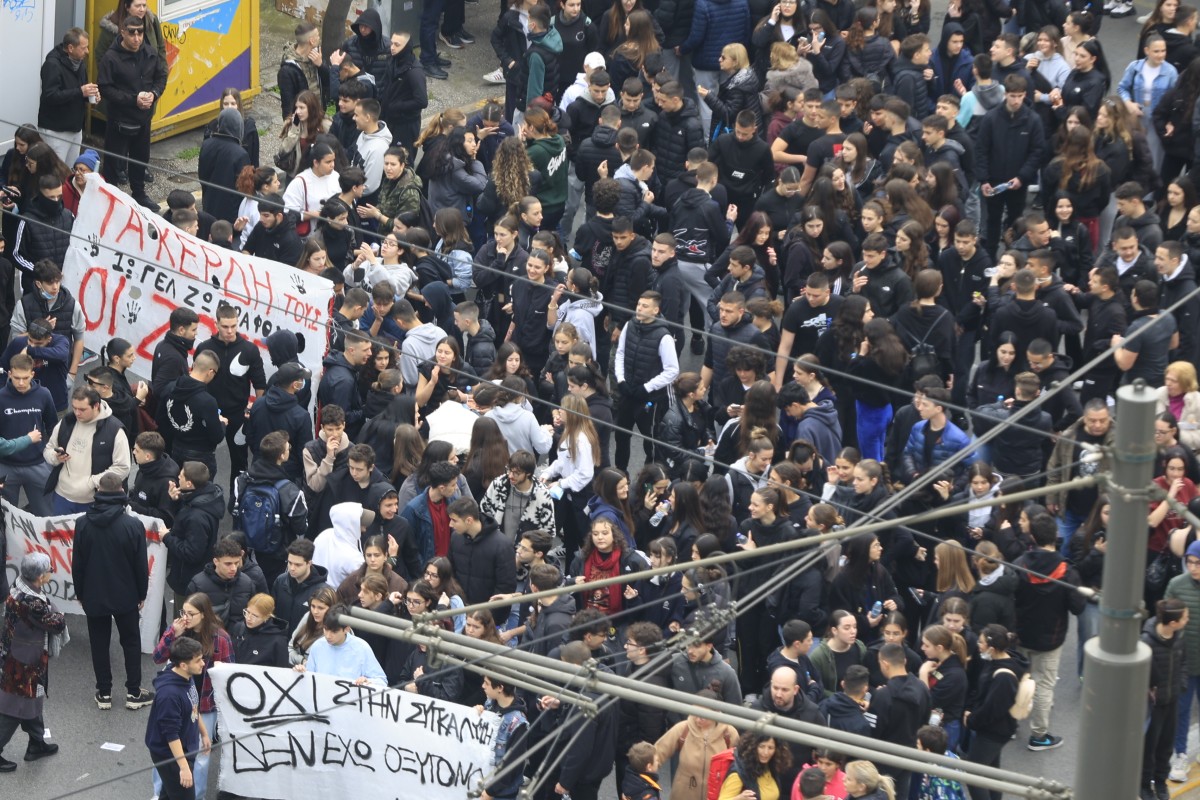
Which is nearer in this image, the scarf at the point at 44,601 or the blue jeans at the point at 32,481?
the scarf at the point at 44,601

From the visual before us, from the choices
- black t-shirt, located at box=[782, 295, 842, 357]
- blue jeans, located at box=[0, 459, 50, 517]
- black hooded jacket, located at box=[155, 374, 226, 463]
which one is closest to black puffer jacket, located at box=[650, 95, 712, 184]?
black t-shirt, located at box=[782, 295, 842, 357]

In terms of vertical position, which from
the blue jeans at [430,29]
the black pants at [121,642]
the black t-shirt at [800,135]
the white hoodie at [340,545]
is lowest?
the black pants at [121,642]

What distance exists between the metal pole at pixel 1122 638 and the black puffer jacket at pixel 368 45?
527 inches

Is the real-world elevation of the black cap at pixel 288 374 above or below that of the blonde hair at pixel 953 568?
above

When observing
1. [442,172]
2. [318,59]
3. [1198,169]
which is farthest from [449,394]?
[1198,169]

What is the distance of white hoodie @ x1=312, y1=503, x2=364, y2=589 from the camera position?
482 inches

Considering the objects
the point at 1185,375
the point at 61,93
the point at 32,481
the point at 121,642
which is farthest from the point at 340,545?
the point at 61,93

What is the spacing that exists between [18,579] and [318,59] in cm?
754

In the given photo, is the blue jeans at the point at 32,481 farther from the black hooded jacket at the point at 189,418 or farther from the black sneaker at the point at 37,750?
the black sneaker at the point at 37,750

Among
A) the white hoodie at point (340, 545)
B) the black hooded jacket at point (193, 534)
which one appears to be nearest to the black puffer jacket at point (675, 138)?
the white hoodie at point (340, 545)

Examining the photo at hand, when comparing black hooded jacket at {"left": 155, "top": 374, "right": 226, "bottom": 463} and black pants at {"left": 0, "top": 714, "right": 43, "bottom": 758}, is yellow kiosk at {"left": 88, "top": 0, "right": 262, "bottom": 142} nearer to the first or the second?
black hooded jacket at {"left": 155, "top": 374, "right": 226, "bottom": 463}

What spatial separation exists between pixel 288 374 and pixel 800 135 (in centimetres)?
527

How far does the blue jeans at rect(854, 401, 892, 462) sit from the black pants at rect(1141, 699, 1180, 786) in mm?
3026

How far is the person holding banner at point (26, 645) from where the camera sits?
1148 cm
